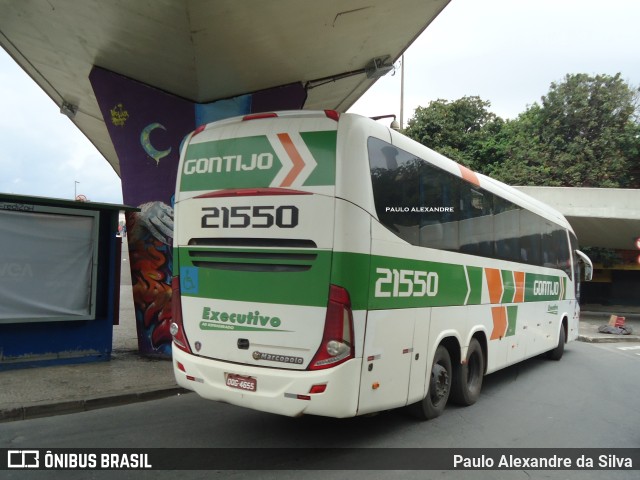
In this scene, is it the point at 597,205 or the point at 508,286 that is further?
the point at 597,205

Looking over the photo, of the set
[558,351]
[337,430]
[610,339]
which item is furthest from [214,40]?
[610,339]

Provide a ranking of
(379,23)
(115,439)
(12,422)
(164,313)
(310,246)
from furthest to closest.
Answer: (164,313) < (379,23) < (12,422) < (115,439) < (310,246)

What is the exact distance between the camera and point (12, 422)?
5812mm

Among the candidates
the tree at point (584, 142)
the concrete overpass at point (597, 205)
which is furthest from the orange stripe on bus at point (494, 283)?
the tree at point (584, 142)

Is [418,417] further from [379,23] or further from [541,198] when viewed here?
[541,198]

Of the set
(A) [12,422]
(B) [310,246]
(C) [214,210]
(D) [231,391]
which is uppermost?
(C) [214,210]

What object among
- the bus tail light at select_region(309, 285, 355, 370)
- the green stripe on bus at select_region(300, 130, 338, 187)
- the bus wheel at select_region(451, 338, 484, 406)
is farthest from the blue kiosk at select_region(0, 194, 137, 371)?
the bus wheel at select_region(451, 338, 484, 406)

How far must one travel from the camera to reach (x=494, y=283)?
7.66 meters

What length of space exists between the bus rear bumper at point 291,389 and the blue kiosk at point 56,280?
14.2ft

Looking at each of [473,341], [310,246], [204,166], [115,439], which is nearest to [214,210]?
[204,166]

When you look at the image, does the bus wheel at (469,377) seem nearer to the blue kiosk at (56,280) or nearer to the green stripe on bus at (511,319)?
the green stripe on bus at (511,319)

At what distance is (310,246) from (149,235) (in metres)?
5.25

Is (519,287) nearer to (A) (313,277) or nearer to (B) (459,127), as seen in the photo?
(A) (313,277)

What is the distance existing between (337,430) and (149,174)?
5850mm
